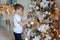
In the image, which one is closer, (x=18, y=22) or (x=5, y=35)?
(x=18, y=22)

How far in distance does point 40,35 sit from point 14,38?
423 millimetres

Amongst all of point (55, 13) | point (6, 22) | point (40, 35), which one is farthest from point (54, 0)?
point (6, 22)

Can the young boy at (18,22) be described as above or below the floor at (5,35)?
above

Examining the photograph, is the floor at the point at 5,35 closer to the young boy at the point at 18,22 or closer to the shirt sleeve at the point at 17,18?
the young boy at the point at 18,22

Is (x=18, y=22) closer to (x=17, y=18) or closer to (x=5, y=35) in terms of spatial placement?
(x=17, y=18)

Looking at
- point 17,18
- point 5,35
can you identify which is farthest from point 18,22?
point 5,35

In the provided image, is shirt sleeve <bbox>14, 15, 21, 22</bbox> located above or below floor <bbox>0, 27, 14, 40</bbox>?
above

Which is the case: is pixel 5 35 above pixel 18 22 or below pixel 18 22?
below

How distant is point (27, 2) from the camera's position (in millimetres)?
2779

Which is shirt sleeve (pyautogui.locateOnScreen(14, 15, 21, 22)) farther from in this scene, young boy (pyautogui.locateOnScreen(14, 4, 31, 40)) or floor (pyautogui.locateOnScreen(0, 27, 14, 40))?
floor (pyautogui.locateOnScreen(0, 27, 14, 40))

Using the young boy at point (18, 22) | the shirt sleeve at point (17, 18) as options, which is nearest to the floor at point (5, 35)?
the young boy at point (18, 22)

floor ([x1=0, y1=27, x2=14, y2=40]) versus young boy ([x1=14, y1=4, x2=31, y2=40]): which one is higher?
young boy ([x1=14, y1=4, x2=31, y2=40])

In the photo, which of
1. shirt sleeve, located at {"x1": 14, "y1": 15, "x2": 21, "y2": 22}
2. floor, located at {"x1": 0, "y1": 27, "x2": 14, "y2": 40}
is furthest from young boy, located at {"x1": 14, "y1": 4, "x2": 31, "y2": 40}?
floor, located at {"x1": 0, "y1": 27, "x2": 14, "y2": 40}

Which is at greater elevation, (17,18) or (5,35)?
(17,18)
